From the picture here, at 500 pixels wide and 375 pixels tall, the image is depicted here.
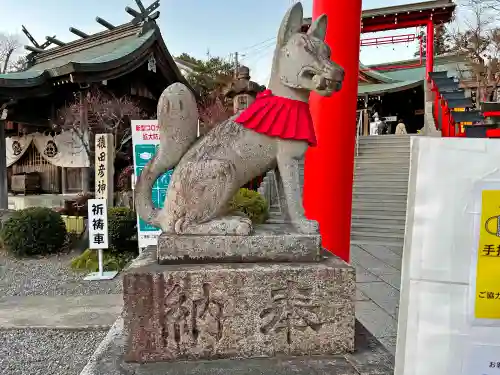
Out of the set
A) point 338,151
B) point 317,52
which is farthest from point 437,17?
point 317,52

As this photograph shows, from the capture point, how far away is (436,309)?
81 centimetres

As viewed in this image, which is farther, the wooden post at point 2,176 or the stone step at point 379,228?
the wooden post at point 2,176

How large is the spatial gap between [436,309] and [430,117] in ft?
39.1

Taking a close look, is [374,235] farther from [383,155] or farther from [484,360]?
[484,360]

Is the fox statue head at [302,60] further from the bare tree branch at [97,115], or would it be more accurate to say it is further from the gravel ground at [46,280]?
the bare tree branch at [97,115]

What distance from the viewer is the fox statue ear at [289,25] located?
6.06 feet

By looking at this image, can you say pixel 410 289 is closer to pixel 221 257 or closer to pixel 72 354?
pixel 221 257

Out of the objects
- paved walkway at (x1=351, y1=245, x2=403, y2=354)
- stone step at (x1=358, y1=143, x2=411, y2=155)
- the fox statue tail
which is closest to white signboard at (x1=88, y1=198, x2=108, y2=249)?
paved walkway at (x1=351, y1=245, x2=403, y2=354)

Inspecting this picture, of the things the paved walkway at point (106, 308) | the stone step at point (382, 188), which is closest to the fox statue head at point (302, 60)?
the paved walkway at point (106, 308)

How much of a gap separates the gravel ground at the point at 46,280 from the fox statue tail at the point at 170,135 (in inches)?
126

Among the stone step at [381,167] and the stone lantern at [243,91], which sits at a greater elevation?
the stone lantern at [243,91]

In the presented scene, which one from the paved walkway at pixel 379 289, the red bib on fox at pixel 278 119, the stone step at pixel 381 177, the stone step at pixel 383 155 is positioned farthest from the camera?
the stone step at pixel 383 155

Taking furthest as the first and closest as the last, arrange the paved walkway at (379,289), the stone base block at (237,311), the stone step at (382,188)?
the stone step at (382,188) < the paved walkway at (379,289) < the stone base block at (237,311)

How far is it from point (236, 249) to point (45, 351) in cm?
243
